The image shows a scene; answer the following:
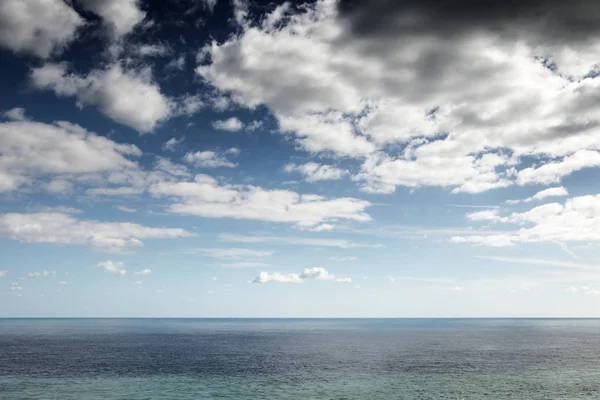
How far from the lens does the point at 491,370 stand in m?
88.4

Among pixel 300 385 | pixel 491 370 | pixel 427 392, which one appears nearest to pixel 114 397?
pixel 300 385

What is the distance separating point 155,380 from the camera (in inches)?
2980

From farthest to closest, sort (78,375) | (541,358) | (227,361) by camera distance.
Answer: (541,358), (227,361), (78,375)

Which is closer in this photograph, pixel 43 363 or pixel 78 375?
pixel 78 375

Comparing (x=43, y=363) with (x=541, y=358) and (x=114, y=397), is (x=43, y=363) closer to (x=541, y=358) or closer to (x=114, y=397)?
(x=114, y=397)

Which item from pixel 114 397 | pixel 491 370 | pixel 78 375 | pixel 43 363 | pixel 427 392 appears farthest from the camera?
pixel 43 363

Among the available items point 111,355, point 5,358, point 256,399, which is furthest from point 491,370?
point 5,358

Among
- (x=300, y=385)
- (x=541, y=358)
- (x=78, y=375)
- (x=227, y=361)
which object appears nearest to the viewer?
(x=300, y=385)

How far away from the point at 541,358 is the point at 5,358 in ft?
411

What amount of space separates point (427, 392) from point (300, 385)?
19.0 meters

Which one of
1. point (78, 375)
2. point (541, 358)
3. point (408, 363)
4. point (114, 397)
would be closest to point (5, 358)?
point (78, 375)

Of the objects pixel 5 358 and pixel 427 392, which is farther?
pixel 5 358

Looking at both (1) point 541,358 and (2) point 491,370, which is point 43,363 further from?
(1) point 541,358

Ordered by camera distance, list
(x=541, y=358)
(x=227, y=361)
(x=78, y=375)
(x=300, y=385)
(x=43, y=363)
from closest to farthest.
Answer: (x=300, y=385) < (x=78, y=375) < (x=43, y=363) < (x=227, y=361) < (x=541, y=358)
